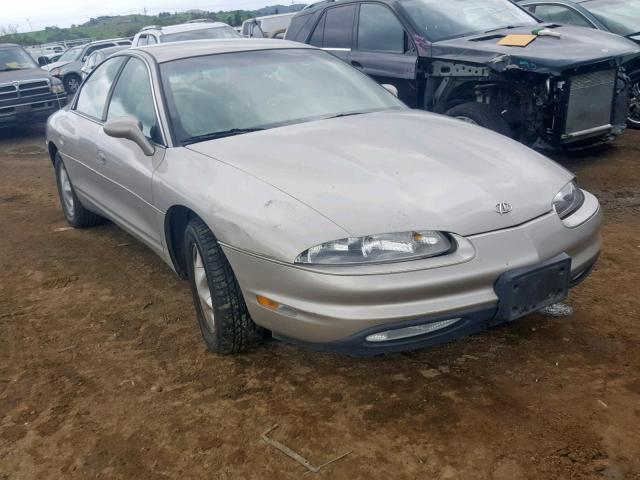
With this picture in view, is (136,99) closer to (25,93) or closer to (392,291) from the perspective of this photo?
(392,291)

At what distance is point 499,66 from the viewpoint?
18.1 feet

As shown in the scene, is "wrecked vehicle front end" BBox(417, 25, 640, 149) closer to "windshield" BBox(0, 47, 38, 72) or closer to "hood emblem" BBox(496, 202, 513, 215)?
"hood emblem" BBox(496, 202, 513, 215)

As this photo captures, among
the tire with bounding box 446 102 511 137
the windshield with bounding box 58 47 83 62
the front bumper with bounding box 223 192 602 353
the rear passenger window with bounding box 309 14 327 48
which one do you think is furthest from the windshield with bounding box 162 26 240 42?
the front bumper with bounding box 223 192 602 353

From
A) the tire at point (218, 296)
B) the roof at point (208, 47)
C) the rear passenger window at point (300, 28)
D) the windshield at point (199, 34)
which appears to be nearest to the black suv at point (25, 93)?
the windshield at point (199, 34)

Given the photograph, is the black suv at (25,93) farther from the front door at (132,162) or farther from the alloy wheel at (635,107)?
the alloy wheel at (635,107)

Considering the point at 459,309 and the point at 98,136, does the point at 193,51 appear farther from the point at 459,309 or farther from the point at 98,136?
the point at 459,309

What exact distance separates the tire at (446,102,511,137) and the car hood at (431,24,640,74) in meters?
0.40

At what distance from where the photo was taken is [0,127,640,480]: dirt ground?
2.38 meters

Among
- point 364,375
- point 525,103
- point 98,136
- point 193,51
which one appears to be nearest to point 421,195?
point 364,375

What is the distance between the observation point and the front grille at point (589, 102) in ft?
18.4

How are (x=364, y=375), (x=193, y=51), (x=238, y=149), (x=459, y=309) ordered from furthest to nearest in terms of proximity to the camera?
(x=193, y=51), (x=238, y=149), (x=364, y=375), (x=459, y=309)

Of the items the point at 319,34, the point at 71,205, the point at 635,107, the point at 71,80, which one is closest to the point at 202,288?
the point at 71,205

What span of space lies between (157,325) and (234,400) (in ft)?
3.26

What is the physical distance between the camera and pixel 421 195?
2680 mm
